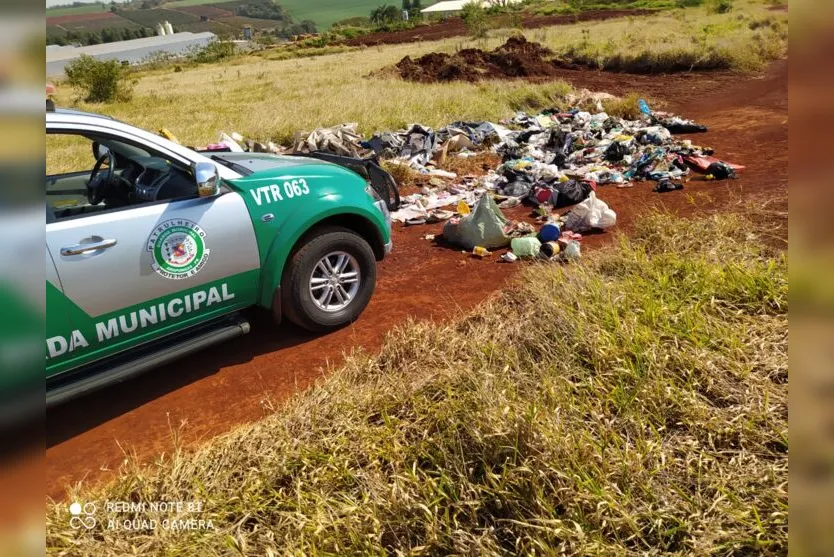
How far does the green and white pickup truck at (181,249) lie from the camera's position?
3.10m

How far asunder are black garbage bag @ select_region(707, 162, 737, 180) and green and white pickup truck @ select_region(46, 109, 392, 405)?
569 cm

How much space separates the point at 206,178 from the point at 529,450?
7.94 feet

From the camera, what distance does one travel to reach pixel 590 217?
6480 millimetres

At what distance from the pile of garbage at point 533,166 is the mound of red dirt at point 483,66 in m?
9.30

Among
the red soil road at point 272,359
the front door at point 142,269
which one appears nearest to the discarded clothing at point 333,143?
the red soil road at point 272,359

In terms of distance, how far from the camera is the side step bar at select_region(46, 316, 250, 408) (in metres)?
3.07

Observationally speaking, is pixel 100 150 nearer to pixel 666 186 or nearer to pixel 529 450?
pixel 529 450

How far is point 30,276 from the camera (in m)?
0.81

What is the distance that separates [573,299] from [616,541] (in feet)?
6.44

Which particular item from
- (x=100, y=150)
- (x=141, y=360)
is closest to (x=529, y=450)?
(x=141, y=360)

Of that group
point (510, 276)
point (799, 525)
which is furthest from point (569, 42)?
point (799, 525)

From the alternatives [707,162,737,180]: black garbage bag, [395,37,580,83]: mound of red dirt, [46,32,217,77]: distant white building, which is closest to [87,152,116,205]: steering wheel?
[707,162,737,180]: black garbage bag

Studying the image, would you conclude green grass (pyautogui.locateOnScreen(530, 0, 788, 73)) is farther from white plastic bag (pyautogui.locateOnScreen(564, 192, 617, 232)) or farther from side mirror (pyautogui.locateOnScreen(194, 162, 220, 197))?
side mirror (pyautogui.locateOnScreen(194, 162, 220, 197))

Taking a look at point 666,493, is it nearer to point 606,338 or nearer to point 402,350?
point 606,338
